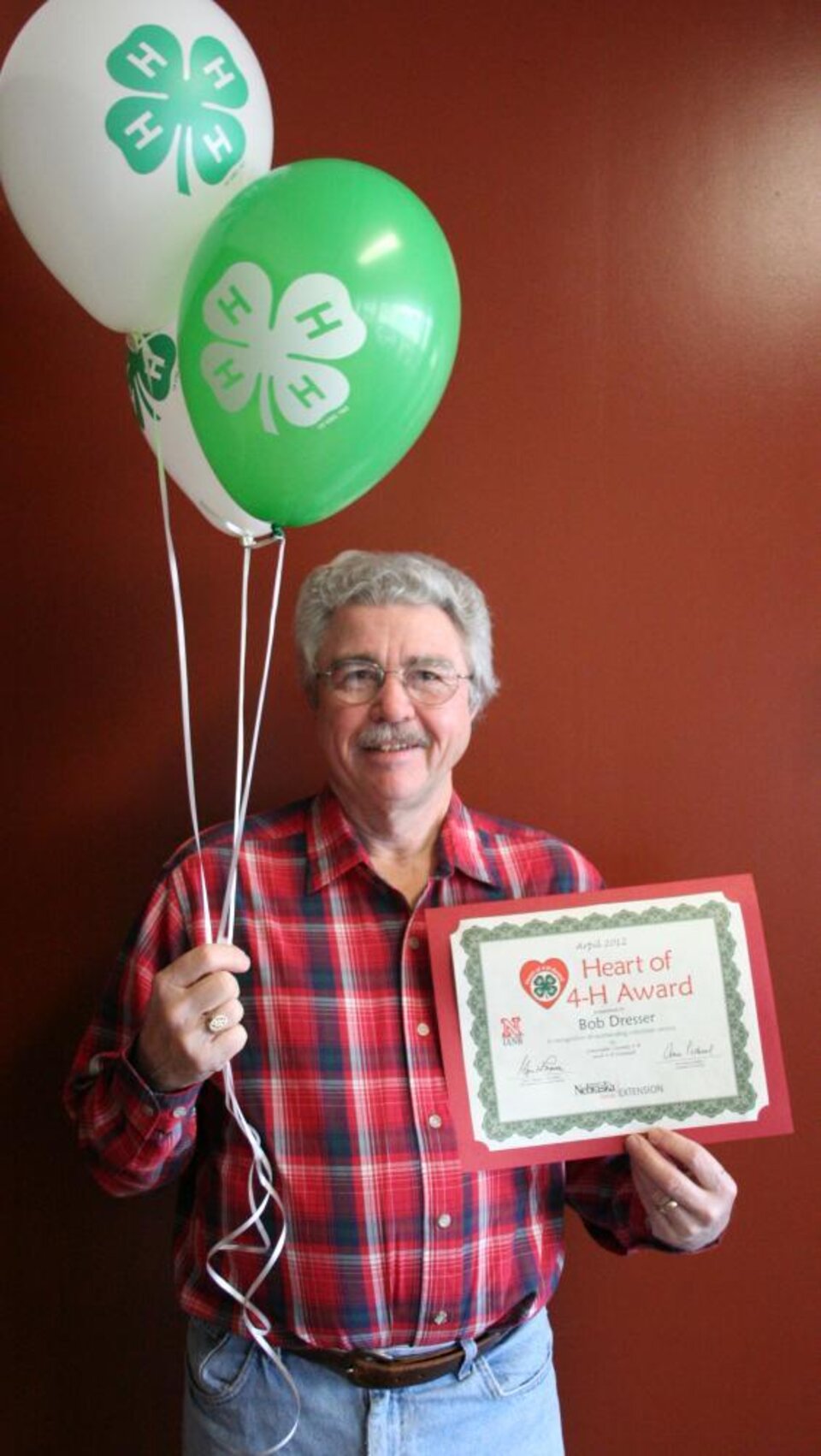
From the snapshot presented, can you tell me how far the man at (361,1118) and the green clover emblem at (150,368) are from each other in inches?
11.7

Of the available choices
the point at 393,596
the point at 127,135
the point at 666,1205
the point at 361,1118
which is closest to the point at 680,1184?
the point at 666,1205

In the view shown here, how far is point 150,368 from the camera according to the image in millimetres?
1187

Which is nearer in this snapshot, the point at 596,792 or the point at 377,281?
the point at 377,281

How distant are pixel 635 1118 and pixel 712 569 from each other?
84 cm

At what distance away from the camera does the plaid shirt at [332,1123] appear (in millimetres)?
1224

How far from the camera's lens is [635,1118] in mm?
1249

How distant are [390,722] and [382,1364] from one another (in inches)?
26.5

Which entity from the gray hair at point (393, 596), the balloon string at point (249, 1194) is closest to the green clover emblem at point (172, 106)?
the balloon string at point (249, 1194)

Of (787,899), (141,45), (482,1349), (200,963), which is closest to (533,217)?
(141,45)

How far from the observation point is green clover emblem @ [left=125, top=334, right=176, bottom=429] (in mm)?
1169

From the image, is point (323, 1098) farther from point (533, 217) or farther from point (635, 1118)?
point (533, 217)
